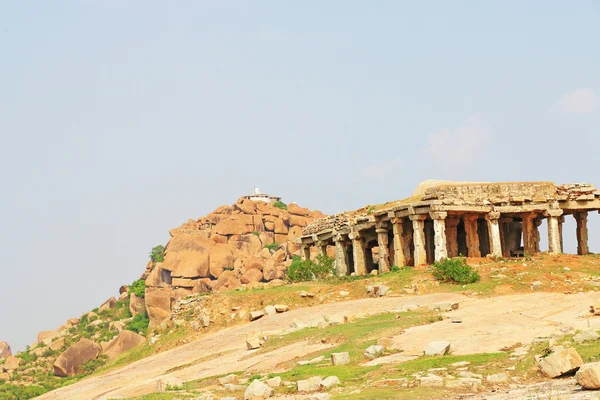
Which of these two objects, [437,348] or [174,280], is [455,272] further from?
[174,280]

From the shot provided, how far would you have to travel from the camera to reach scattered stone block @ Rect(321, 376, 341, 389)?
15.2 meters

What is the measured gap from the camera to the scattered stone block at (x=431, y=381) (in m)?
14.1

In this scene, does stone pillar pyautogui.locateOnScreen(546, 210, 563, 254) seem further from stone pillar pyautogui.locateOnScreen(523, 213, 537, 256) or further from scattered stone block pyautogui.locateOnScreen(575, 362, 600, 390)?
scattered stone block pyautogui.locateOnScreen(575, 362, 600, 390)

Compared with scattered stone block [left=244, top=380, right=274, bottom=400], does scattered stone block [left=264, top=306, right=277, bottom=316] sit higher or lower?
lower

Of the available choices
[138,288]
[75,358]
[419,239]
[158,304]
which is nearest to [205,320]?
[419,239]

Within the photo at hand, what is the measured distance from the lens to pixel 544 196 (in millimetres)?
39344

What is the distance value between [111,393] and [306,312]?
948cm

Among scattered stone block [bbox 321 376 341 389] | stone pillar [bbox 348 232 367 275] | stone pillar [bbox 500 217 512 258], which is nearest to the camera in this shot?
scattered stone block [bbox 321 376 341 389]

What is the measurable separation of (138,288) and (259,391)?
70833 mm

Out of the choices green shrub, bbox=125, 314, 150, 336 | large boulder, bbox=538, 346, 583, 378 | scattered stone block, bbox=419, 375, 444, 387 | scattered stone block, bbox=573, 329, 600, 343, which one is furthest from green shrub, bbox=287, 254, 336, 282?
green shrub, bbox=125, 314, 150, 336

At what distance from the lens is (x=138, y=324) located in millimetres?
76750

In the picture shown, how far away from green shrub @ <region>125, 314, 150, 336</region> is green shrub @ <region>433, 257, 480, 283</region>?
146 feet

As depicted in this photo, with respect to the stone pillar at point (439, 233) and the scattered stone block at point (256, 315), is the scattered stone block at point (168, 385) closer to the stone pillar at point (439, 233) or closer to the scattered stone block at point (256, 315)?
the scattered stone block at point (256, 315)

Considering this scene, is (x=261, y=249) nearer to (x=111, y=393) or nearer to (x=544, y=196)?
(x=544, y=196)
